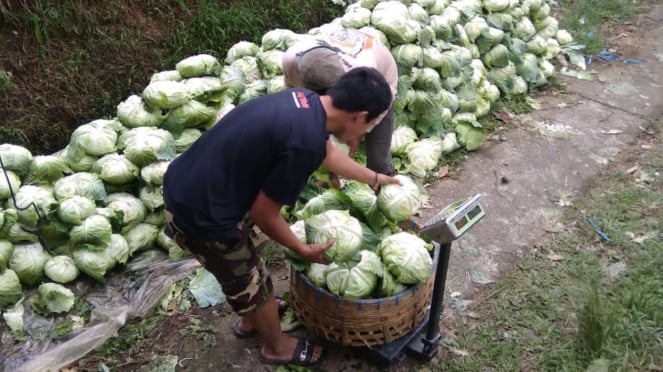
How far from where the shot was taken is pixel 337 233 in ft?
10.4

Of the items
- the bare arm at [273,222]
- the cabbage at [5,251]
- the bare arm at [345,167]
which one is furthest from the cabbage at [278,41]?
the bare arm at [273,222]

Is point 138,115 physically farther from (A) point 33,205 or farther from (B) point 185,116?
(A) point 33,205

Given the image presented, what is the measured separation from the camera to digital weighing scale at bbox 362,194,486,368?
2.74 metres

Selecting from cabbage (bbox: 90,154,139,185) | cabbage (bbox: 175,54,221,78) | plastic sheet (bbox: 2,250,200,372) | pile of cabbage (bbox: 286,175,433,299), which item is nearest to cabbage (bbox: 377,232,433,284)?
pile of cabbage (bbox: 286,175,433,299)

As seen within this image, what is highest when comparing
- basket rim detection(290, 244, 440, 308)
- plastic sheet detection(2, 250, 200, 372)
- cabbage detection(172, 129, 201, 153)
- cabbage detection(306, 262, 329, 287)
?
cabbage detection(172, 129, 201, 153)

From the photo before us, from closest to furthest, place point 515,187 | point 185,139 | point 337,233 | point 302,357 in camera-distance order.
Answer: point 337,233, point 302,357, point 185,139, point 515,187

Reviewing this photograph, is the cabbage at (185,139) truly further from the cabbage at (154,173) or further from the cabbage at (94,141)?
the cabbage at (94,141)

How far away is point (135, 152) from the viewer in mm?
4270

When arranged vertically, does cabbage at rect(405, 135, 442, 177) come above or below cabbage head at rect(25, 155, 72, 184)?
below

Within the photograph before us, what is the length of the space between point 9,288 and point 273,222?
2.09 metres

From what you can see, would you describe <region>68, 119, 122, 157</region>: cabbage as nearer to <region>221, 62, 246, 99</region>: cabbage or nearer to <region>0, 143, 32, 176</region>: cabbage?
<region>0, 143, 32, 176</region>: cabbage

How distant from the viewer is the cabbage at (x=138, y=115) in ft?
14.9

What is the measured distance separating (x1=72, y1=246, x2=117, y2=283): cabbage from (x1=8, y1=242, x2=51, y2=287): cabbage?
0.69ft

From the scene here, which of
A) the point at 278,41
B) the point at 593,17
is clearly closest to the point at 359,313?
the point at 278,41
